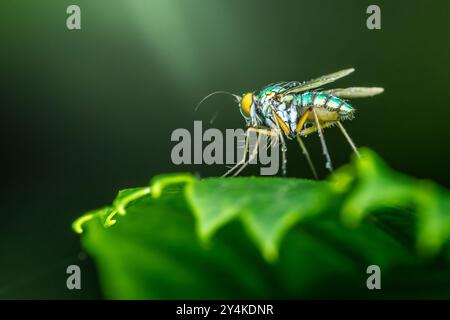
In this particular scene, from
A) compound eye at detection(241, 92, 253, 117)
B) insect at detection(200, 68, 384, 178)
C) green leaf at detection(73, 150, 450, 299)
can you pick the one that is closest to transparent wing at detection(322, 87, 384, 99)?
insect at detection(200, 68, 384, 178)

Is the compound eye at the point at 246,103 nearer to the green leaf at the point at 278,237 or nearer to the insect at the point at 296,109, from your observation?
the insect at the point at 296,109

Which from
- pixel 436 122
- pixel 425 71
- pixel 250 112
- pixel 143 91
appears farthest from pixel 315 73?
pixel 250 112

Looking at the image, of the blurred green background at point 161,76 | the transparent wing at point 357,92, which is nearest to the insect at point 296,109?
the transparent wing at point 357,92

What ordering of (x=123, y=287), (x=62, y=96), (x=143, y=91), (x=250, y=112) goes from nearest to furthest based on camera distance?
(x=123, y=287), (x=250, y=112), (x=62, y=96), (x=143, y=91)

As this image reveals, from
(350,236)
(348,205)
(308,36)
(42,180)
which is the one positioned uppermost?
(308,36)

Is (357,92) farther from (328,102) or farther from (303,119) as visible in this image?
(303,119)

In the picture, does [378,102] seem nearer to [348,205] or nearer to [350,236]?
[350,236]
